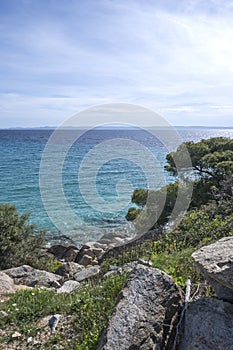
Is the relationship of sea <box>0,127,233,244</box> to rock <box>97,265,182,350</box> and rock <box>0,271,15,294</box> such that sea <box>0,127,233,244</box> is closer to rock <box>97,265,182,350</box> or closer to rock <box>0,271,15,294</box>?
rock <box>0,271,15,294</box>

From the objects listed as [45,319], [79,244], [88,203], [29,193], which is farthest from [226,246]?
[29,193]

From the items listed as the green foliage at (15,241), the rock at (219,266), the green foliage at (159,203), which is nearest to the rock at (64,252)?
the green foliage at (15,241)

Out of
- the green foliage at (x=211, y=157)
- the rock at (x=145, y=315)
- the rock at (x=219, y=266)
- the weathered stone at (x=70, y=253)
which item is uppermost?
the green foliage at (x=211, y=157)

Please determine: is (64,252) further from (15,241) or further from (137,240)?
(137,240)

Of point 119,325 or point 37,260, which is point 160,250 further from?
point 37,260

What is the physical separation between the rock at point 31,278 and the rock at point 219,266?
5.92 metres

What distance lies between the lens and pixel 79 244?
18406mm

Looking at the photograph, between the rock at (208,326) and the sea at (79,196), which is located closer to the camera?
the rock at (208,326)

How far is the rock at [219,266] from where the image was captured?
3074 millimetres

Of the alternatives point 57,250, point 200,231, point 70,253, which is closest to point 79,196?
point 57,250

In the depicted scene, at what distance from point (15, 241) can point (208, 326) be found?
10.0 metres

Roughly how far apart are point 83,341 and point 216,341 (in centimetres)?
153

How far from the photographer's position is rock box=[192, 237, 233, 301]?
3074mm

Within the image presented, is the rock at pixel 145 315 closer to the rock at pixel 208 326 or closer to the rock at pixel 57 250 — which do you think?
the rock at pixel 208 326
